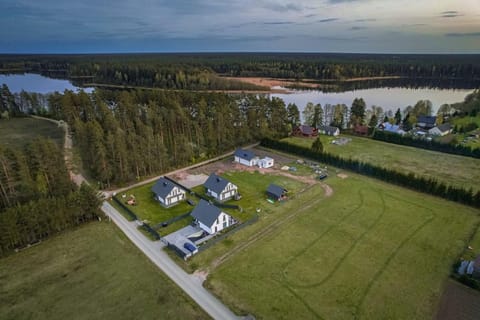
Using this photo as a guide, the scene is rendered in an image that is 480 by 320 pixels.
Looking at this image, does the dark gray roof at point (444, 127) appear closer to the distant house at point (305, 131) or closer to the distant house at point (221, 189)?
the distant house at point (305, 131)

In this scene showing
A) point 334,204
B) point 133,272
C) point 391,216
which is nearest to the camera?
point 133,272

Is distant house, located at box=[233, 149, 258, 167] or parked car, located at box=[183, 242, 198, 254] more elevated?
distant house, located at box=[233, 149, 258, 167]

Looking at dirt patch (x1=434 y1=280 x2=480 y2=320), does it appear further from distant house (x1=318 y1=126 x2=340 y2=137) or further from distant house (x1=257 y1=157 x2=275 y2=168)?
distant house (x1=318 y1=126 x2=340 y2=137)

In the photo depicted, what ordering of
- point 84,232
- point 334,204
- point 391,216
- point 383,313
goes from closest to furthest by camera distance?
point 383,313
point 84,232
point 391,216
point 334,204

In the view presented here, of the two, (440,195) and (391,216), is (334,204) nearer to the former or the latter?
(391,216)

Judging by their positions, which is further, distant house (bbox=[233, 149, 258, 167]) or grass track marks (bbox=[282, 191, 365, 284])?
distant house (bbox=[233, 149, 258, 167])

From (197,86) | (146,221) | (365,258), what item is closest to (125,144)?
(146,221)

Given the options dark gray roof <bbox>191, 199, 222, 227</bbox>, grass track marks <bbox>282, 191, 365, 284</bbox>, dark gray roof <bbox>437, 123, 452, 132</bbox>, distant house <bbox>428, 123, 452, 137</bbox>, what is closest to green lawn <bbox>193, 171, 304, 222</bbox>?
dark gray roof <bbox>191, 199, 222, 227</bbox>

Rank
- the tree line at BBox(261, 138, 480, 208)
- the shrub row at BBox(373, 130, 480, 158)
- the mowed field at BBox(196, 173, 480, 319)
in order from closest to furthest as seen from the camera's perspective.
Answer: the mowed field at BBox(196, 173, 480, 319), the tree line at BBox(261, 138, 480, 208), the shrub row at BBox(373, 130, 480, 158)

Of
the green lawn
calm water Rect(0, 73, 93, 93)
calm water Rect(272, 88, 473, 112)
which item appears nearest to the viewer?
Answer: the green lawn
